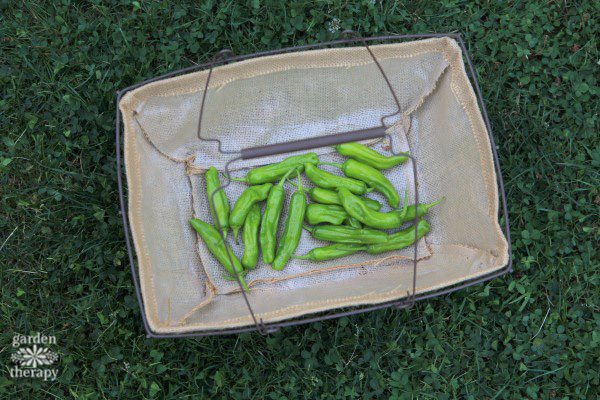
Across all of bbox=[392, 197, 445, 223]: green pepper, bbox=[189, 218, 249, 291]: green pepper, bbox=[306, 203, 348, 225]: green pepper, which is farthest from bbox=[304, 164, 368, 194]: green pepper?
bbox=[189, 218, 249, 291]: green pepper

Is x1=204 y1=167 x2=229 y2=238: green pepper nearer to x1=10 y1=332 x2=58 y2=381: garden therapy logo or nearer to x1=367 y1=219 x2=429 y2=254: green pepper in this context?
x1=367 y1=219 x2=429 y2=254: green pepper

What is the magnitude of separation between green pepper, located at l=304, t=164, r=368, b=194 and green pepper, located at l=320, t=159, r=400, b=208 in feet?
0.13

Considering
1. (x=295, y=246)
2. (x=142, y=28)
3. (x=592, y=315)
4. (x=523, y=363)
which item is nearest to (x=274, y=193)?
(x=295, y=246)

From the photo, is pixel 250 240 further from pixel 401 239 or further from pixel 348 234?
pixel 401 239

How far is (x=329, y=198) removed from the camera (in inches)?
131

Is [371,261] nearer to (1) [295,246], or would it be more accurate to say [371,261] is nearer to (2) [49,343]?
(1) [295,246]

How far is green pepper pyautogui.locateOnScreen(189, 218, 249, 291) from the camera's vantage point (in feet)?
10.6

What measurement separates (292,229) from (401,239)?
0.59 metres

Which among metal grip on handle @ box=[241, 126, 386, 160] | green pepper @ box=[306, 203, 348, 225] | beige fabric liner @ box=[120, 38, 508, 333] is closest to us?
beige fabric liner @ box=[120, 38, 508, 333]

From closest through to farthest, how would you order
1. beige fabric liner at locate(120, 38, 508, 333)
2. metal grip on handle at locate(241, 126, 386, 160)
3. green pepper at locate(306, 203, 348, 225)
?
1. beige fabric liner at locate(120, 38, 508, 333)
2. metal grip on handle at locate(241, 126, 386, 160)
3. green pepper at locate(306, 203, 348, 225)

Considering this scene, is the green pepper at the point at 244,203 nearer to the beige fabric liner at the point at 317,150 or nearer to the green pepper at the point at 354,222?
the beige fabric liner at the point at 317,150

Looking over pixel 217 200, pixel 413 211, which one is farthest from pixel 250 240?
pixel 413 211

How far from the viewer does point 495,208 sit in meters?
3.01

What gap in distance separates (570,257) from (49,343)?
9.85 ft
